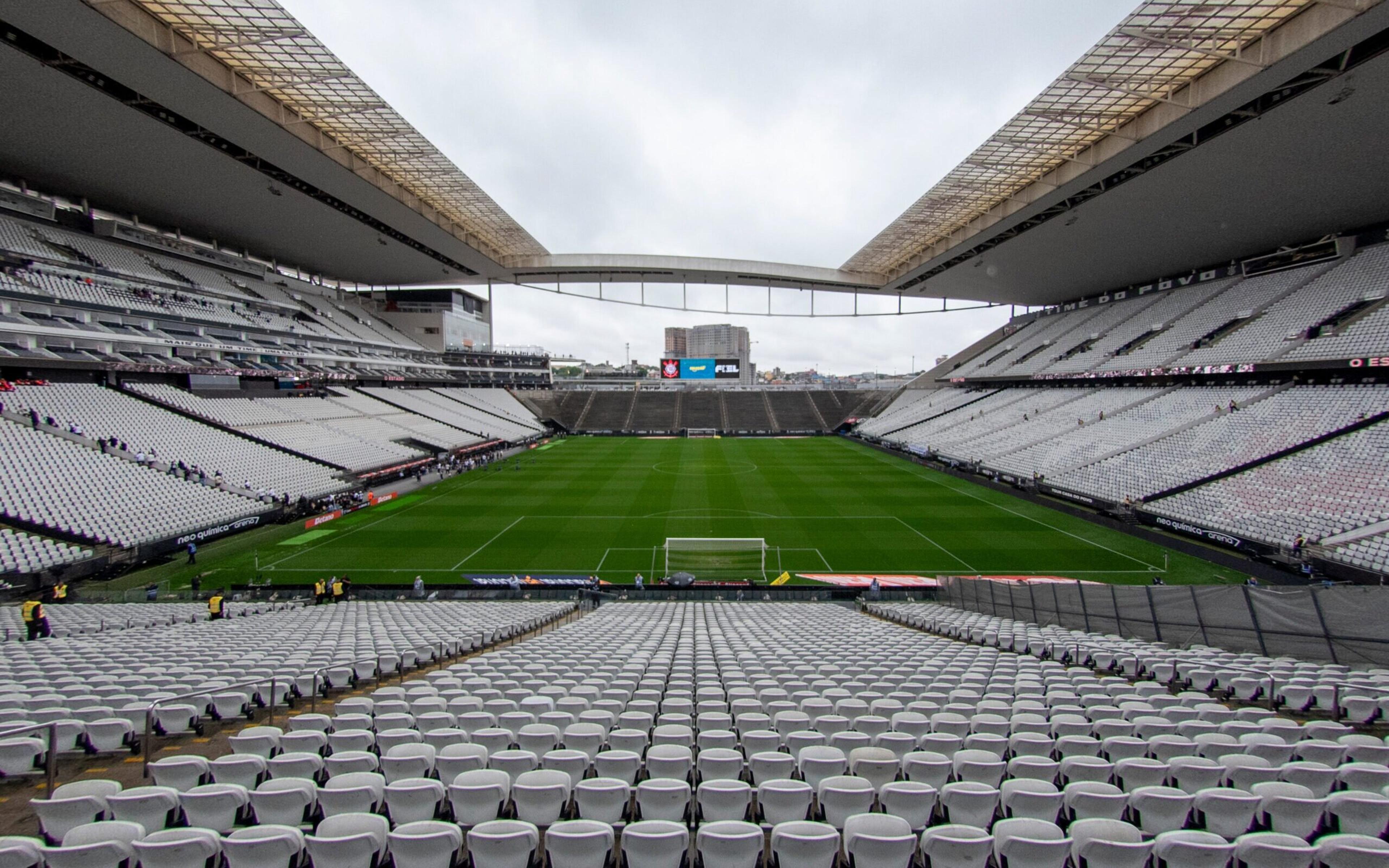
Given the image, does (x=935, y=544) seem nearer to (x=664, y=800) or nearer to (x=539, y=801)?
(x=664, y=800)

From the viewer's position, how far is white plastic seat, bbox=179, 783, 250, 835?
12.0 ft

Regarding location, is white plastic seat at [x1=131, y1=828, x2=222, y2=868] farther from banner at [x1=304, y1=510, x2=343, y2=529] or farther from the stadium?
banner at [x1=304, y1=510, x2=343, y2=529]

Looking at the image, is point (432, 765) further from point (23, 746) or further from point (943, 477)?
point (943, 477)

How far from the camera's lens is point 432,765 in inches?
175

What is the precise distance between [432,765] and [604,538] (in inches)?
882

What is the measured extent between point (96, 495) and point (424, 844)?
29.4 meters

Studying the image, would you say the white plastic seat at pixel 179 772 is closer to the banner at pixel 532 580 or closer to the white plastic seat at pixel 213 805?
the white plastic seat at pixel 213 805

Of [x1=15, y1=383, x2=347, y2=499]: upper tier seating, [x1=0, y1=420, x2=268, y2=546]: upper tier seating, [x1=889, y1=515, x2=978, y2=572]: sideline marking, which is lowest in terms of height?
[x1=889, y1=515, x2=978, y2=572]: sideline marking

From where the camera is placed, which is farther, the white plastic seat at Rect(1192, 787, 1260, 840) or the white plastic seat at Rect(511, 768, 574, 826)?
the white plastic seat at Rect(511, 768, 574, 826)

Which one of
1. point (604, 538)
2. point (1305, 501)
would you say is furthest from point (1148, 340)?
point (604, 538)

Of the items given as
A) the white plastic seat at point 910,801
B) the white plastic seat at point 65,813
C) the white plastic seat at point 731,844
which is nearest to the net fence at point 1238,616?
the white plastic seat at point 910,801

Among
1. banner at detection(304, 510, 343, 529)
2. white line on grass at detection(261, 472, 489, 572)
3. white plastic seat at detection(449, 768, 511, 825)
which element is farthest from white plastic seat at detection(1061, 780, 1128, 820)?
banner at detection(304, 510, 343, 529)

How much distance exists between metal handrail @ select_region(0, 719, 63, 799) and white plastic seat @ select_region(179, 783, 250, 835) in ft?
4.59

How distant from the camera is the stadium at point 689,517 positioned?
3828mm
